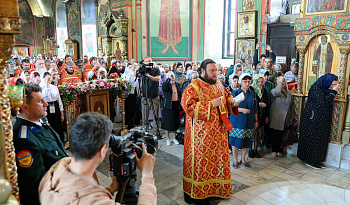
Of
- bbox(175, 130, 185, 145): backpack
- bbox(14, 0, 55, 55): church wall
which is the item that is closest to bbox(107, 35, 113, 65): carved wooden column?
bbox(175, 130, 185, 145): backpack

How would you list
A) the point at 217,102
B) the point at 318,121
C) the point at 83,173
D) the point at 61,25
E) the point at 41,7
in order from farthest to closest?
the point at 41,7 < the point at 61,25 < the point at 318,121 < the point at 217,102 < the point at 83,173

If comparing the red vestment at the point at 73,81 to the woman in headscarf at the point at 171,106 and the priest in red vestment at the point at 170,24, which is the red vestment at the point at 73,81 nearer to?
the woman in headscarf at the point at 171,106

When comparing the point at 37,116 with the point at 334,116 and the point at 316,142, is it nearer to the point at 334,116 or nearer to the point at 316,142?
the point at 316,142

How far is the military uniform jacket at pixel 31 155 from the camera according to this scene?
187 cm

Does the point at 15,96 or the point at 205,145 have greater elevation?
the point at 15,96

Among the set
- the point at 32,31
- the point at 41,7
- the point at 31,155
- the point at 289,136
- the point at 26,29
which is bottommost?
the point at 289,136

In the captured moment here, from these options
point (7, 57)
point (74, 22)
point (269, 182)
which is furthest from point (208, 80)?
point (74, 22)

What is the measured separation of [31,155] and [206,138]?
2194mm

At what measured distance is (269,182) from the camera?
435cm

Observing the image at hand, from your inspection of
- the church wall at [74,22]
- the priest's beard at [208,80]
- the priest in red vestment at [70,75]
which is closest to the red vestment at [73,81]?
the priest in red vestment at [70,75]

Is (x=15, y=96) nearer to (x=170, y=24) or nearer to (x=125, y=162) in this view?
(x=125, y=162)

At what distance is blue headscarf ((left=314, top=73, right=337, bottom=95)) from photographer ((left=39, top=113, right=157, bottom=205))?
4.38 meters

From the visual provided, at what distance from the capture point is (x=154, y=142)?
180 centimetres

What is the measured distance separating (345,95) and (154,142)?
4.63 meters
